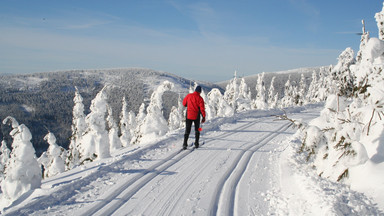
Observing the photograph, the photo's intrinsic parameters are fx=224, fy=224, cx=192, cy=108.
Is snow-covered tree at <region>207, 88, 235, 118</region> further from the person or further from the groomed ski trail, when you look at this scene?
the groomed ski trail

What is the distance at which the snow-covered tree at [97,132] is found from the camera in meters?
15.1

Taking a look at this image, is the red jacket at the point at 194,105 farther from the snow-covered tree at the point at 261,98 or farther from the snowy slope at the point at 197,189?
the snow-covered tree at the point at 261,98

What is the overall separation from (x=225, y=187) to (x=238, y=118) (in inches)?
402

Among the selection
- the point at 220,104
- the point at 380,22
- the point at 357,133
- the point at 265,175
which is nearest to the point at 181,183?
the point at 265,175

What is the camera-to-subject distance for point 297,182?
4.75 metres

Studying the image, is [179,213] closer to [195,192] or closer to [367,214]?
[195,192]

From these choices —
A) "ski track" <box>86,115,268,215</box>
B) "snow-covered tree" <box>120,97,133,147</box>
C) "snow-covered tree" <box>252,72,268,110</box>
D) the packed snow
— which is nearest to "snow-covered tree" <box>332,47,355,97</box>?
the packed snow

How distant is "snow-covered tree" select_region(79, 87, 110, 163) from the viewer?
15086mm

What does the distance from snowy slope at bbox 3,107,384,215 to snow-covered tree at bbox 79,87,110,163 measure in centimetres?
930

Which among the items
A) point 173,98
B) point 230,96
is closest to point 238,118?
point 230,96

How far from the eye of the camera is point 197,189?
4660 mm

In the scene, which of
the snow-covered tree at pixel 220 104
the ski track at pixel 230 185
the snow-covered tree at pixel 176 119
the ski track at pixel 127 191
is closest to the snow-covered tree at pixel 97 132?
the ski track at pixel 127 191

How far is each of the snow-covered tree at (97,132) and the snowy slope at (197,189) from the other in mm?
9297

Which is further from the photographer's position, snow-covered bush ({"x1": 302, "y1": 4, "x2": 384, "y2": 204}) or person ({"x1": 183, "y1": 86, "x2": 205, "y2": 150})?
person ({"x1": 183, "y1": 86, "x2": 205, "y2": 150})
